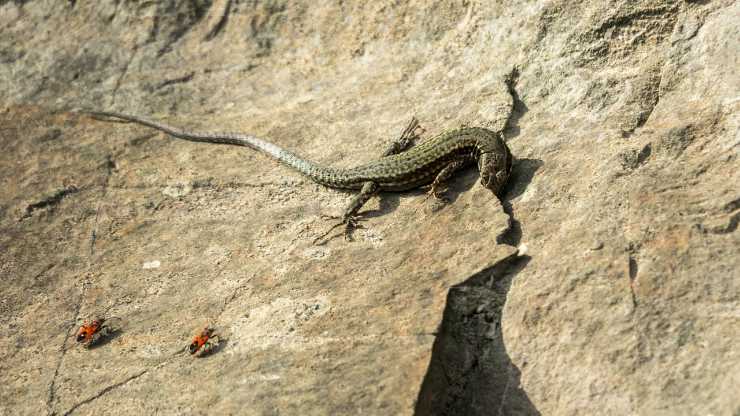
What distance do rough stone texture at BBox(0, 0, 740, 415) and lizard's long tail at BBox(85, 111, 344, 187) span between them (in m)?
0.12

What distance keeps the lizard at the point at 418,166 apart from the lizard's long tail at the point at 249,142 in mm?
11

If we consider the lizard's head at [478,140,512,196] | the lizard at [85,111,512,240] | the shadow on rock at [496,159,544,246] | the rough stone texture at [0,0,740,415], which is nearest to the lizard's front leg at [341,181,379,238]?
the lizard at [85,111,512,240]

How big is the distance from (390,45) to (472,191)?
2.91 m

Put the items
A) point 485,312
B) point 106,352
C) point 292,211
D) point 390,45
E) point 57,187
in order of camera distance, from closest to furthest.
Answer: point 485,312 → point 106,352 → point 292,211 → point 57,187 → point 390,45

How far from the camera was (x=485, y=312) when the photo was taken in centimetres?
600

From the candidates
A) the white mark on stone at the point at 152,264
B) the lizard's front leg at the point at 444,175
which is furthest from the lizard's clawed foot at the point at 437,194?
the white mark on stone at the point at 152,264

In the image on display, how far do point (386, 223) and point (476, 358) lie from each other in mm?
1860

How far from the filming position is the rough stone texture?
5.57 m

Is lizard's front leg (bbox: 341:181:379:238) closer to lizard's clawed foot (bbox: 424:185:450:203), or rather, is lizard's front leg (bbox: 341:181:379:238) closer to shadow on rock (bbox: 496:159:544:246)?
lizard's clawed foot (bbox: 424:185:450:203)

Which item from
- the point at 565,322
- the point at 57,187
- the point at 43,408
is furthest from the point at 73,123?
the point at 565,322

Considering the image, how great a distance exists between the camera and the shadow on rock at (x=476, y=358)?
5688 millimetres

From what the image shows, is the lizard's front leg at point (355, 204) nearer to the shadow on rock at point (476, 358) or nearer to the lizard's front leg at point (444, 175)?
the lizard's front leg at point (444, 175)

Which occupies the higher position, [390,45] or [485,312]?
[390,45]

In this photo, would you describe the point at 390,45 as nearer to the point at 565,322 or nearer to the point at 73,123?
the point at 73,123
